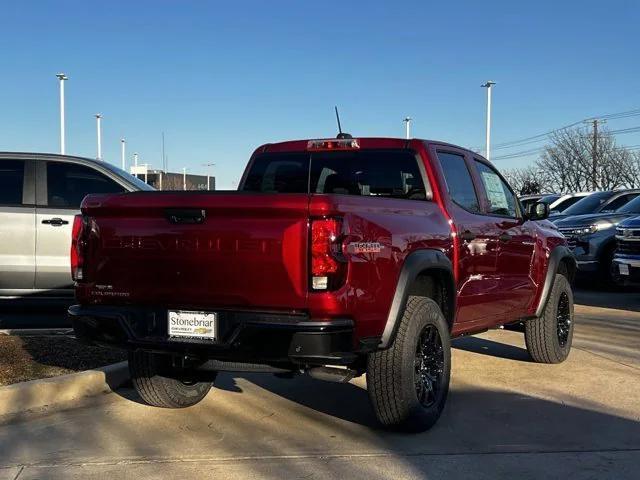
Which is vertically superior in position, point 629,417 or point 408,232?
point 408,232

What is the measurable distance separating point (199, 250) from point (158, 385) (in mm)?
1590

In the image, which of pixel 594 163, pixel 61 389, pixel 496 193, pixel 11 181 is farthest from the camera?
pixel 594 163

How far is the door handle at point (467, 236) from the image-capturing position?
16.4 ft

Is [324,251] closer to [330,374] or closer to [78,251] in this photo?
[330,374]

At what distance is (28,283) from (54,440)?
3456mm

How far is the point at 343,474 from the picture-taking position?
12.4 feet

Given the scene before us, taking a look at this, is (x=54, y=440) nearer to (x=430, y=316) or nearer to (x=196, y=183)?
(x=430, y=316)

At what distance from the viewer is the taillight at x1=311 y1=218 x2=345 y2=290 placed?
3.63 m

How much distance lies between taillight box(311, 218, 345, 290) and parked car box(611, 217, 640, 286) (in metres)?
7.38

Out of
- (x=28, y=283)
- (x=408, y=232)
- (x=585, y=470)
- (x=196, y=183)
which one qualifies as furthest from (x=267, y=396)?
(x=196, y=183)

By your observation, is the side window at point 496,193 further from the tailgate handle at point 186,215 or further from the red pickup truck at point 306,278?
the tailgate handle at point 186,215

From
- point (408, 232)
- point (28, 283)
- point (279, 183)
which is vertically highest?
point (279, 183)

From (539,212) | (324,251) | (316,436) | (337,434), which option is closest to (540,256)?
(539,212)

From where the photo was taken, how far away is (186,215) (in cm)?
392
